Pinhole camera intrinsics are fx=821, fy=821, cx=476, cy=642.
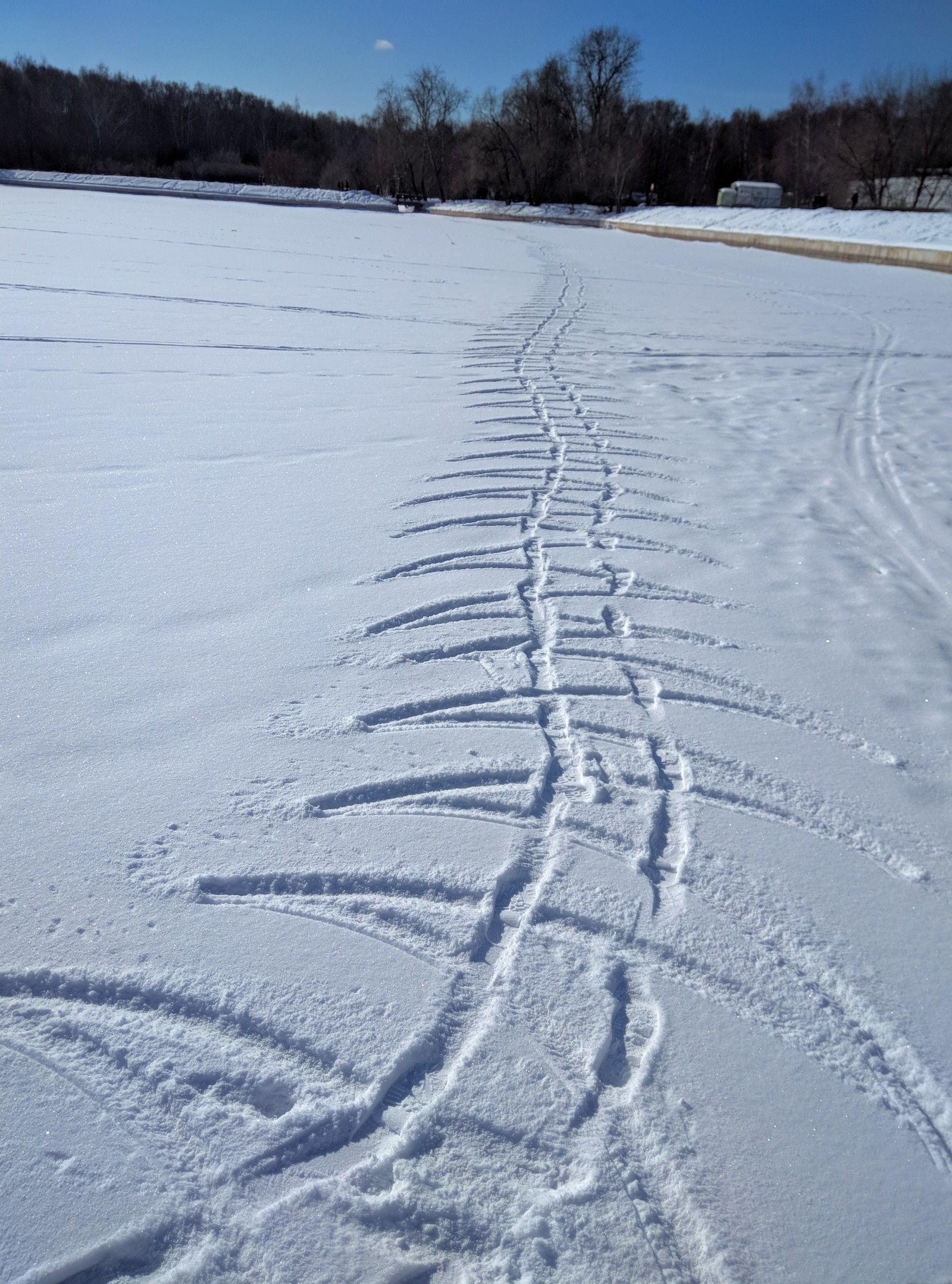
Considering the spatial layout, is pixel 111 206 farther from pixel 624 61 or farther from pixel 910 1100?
pixel 624 61

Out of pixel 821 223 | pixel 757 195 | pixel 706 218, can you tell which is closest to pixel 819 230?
pixel 821 223

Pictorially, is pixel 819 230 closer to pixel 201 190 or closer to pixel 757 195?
pixel 757 195

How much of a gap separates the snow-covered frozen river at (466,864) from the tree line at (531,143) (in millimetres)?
35495

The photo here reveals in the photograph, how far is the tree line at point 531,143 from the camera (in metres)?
35.1

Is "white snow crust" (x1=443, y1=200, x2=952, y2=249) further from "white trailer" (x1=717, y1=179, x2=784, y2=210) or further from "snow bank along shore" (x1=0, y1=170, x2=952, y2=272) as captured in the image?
"white trailer" (x1=717, y1=179, x2=784, y2=210)

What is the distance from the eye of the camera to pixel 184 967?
5.19 ft

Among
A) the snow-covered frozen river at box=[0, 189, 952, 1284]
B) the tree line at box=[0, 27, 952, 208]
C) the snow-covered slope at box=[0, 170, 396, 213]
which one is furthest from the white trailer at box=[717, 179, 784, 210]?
the snow-covered frozen river at box=[0, 189, 952, 1284]

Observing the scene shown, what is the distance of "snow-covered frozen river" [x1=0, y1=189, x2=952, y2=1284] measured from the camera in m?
1.28

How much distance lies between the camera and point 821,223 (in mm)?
23047

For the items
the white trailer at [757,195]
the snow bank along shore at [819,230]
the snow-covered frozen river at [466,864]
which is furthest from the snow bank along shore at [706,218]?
the snow-covered frozen river at [466,864]

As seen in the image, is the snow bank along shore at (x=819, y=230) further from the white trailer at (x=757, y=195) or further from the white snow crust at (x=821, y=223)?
the white trailer at (x=757, y=195)

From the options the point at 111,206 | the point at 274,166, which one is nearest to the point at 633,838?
the point at 111,206

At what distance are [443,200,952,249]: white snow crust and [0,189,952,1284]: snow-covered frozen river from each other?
17.4m

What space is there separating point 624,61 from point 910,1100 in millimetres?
59203
